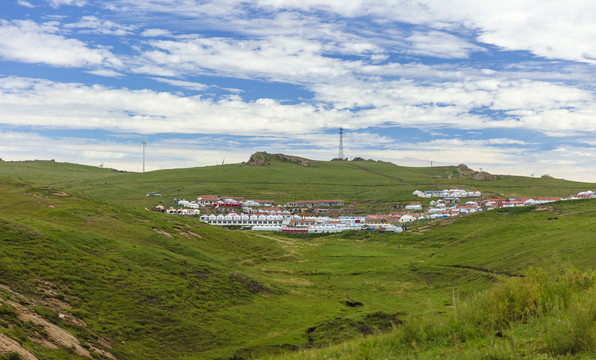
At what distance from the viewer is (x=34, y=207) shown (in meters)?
60.4

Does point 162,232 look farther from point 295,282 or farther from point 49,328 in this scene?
point 49,328

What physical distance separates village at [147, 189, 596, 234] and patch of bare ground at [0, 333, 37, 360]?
98.6m

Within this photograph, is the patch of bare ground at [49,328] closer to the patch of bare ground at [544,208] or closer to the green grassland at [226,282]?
the green grassland at [226,282]

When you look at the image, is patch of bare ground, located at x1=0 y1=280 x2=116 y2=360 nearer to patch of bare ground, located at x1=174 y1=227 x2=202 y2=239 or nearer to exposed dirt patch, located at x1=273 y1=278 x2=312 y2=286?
exposed dirt patch, located at x1=273 y1=278 x2=312 y2=286

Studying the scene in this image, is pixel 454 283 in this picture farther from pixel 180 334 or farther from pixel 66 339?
pixel 66 339

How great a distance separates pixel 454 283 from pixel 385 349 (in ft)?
126

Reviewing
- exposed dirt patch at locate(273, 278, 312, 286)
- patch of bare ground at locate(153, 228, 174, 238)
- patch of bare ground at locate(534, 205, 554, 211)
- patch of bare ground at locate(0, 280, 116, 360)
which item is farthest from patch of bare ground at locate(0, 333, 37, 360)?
patch of bare ground at locate(534, 205, 554, 211)

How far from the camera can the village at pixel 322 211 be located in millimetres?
127062

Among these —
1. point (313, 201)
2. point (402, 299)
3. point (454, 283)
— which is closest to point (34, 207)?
point (402, 299)

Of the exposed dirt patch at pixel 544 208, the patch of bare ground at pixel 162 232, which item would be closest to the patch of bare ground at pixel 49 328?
the patch of bare ground at pixel 162 232

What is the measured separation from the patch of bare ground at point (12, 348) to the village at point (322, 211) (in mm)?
98587

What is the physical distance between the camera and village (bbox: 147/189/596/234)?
127 meters

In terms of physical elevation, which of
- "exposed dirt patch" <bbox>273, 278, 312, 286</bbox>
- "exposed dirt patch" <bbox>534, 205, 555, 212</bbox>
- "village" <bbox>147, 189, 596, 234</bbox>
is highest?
"exposed dirt patch" <bbox>534, 205, 555, 212</bbox>

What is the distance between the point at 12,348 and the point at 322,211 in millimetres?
146708
